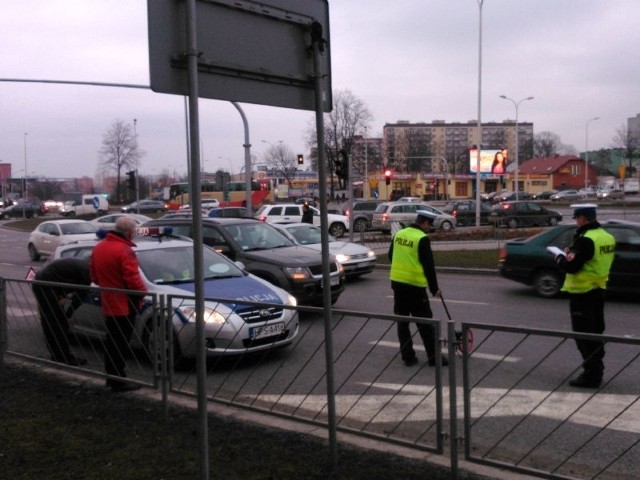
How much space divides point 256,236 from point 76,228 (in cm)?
1711

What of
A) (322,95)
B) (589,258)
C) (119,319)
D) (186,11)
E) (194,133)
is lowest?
(119,319)

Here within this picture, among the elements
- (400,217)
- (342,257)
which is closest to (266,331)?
(342,257)

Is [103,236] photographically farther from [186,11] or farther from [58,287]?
[186,11]

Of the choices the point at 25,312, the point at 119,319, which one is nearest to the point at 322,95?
the point at 119,319

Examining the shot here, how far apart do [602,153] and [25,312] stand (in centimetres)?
11803

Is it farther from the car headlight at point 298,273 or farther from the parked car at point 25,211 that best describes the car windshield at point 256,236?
the parked car at point 25,211

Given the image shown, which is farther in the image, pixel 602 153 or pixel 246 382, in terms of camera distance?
pixel 602 153

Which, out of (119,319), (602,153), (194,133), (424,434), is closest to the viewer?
(194,133)

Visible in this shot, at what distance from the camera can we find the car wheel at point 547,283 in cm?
1325

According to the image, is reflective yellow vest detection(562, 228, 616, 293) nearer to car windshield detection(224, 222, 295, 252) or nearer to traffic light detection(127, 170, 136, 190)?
car windshield detection(224, 222, 295, 252)

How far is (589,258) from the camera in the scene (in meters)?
6.54

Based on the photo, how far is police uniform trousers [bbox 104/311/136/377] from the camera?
248 inches

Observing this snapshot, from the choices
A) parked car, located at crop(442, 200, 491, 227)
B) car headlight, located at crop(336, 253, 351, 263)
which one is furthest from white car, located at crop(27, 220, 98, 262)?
parked car, located at crop(442, 200, 491, 227)

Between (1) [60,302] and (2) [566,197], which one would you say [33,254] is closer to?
(1) [60,302]
